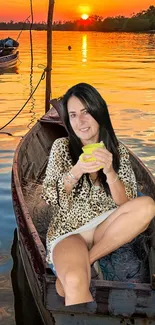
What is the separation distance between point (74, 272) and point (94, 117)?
1165 millimetres

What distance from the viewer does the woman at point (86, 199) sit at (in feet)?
11.2

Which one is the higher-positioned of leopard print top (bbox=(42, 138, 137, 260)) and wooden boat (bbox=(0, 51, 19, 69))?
leopard print top (bbox=(42, 138, 137, 260))

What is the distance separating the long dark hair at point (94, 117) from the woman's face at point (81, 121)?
0.10 ft

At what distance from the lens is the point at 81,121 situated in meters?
3.82

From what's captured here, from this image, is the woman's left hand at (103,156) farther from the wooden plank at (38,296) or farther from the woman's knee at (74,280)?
the wooden plank at (38,296)

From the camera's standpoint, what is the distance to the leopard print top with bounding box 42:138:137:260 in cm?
395

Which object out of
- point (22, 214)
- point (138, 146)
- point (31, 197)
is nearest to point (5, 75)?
point (138, 146)

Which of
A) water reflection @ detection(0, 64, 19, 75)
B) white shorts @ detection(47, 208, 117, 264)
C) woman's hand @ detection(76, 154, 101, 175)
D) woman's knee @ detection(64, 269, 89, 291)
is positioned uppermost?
woman's hand @ detection(76, 154, 101, 175)

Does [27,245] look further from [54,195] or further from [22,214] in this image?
[54,195]

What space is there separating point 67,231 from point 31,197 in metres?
2.56

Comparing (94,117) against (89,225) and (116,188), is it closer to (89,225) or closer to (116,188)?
(116,188)

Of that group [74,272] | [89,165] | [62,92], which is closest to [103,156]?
[89,165]

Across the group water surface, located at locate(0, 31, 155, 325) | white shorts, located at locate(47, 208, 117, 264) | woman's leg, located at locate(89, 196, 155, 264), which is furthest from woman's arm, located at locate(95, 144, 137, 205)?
water surface, located at locate(0, 31, 155, 325)

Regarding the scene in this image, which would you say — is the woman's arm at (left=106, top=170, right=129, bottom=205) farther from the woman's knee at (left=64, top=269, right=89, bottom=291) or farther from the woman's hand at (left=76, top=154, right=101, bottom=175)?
the woman's knee at (left=64, top=269, right=89, bottom=291)
